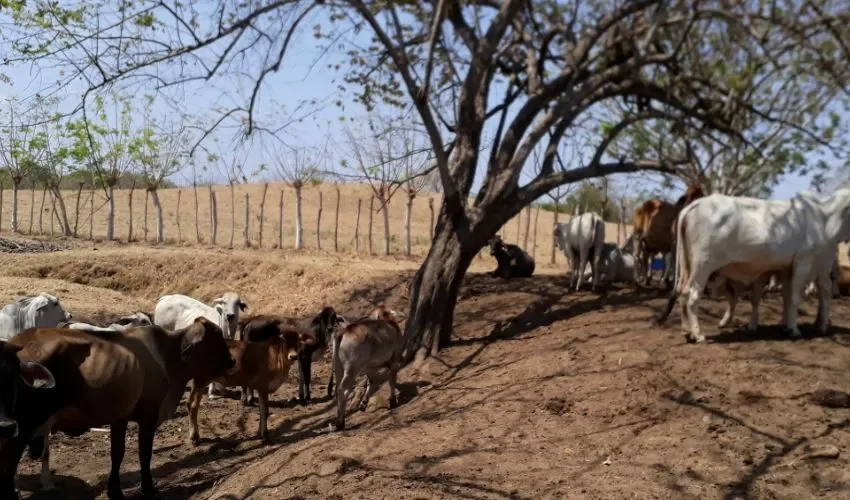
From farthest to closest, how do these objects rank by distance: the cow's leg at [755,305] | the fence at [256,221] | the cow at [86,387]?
the fence at [256,221], the cow's leg at [755,305], the cow at [86,387]

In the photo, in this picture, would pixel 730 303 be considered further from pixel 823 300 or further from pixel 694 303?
pixel 694 303

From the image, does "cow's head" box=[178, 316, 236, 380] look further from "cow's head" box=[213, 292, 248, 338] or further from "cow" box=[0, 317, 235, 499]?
"cow's head" box=[213, 292, 248, 338]

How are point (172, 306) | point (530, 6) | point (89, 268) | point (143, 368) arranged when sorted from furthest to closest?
point (89, 268) → point (172, 306) → point (530, 6) → point (143, 368)

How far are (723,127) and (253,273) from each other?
11702 mm

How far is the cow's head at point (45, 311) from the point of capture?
1042cm

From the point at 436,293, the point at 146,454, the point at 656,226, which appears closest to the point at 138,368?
the point at 146,454

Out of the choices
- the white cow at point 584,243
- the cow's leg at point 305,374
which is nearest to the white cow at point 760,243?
the white cow at point 584,243

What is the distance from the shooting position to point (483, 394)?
892 centimetres

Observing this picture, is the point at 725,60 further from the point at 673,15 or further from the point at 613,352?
the point at 613,352

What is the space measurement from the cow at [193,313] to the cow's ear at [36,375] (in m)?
5.57

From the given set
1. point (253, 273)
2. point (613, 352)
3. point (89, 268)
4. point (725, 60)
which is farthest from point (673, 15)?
point (89, 268)

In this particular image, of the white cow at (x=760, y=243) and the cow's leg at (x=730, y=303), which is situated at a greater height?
the white cow at (x=760, y=243)

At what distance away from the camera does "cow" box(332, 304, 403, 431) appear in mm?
9336

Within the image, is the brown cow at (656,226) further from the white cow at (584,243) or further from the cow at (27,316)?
the cow at (27,316)
